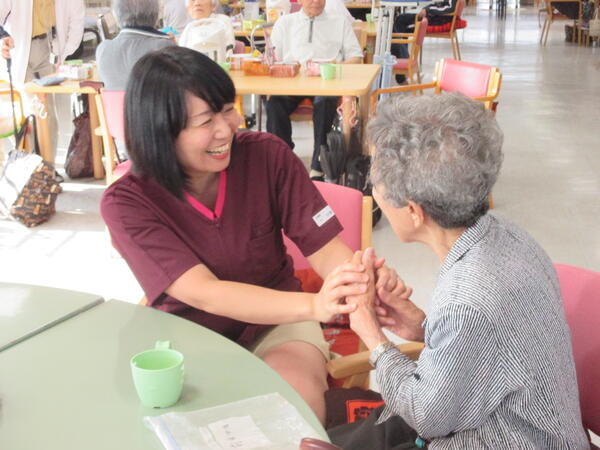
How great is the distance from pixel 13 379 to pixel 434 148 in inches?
32.4

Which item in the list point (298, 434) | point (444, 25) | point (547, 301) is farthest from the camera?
point (444, 25)

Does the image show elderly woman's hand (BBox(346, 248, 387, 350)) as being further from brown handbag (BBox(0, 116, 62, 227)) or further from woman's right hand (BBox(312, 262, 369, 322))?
brown handbag (BBox(0, 116, 62, 227))

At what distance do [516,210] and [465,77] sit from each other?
0.84 metres

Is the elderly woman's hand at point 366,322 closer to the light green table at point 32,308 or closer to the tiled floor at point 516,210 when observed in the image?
the light green table at point 32,308

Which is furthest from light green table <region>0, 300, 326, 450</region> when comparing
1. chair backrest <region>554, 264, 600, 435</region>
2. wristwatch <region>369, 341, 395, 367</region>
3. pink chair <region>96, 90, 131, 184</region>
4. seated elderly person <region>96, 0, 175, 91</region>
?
seated elderly person <region>96, 0, 175, 91</region>

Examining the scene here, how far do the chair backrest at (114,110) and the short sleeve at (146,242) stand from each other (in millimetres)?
2056

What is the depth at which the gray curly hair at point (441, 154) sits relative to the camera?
1312 millimetres

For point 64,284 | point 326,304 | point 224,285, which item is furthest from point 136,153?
point 64,284

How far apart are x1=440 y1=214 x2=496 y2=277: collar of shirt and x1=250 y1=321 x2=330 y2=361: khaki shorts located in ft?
1.73

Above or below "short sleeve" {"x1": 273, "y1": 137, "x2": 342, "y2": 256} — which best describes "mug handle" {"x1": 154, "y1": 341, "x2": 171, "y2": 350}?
below

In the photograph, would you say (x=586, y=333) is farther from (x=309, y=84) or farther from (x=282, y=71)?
(x=282, y=71)

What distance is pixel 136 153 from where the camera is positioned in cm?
172

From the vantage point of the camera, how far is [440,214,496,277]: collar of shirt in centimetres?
134

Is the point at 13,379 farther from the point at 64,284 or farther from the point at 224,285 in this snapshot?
the point at 64,284
